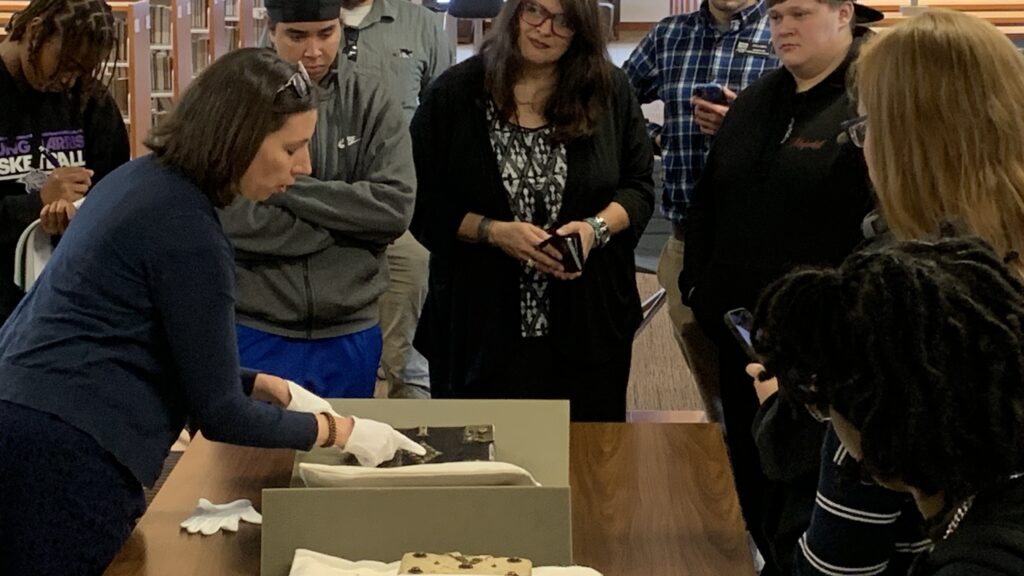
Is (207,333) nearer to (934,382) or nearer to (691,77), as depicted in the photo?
(934,382)

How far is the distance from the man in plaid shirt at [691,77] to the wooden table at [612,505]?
3.53 feet

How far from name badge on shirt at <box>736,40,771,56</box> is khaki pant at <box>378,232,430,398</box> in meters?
1.23

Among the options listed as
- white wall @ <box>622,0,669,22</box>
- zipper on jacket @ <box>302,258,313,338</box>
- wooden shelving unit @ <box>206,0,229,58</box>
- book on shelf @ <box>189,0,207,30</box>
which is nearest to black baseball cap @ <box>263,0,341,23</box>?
zipper on jacket @ <box>302,258,313,338</box>

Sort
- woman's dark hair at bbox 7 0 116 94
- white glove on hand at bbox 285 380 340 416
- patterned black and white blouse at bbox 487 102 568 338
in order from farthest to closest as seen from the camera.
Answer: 1. patterned black and white blouse at bbox 487 102 568 338
2. woman's dark hair at bbox 7 0 116 94
3. white glove on hand at bbox 285 380 340 416

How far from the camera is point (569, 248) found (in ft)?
8.72

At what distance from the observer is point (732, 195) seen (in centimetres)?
269

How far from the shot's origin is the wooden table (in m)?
1.67

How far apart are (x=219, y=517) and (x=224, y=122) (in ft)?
1.80

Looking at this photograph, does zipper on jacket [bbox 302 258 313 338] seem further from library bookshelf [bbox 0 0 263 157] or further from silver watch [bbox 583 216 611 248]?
silver watch [bbox 583 216 611 248]

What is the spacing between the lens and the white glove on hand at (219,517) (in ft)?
5.75

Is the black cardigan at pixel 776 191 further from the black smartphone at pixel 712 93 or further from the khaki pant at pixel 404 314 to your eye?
the khaki pant at pixel 404 314

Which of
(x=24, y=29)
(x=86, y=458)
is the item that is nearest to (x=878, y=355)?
(x=86, y=458)

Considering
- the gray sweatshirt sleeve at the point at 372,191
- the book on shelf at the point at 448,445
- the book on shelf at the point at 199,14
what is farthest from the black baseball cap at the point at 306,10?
the book on shelf at the point at 199,14

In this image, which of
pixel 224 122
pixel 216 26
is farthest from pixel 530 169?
pixel 216 26
